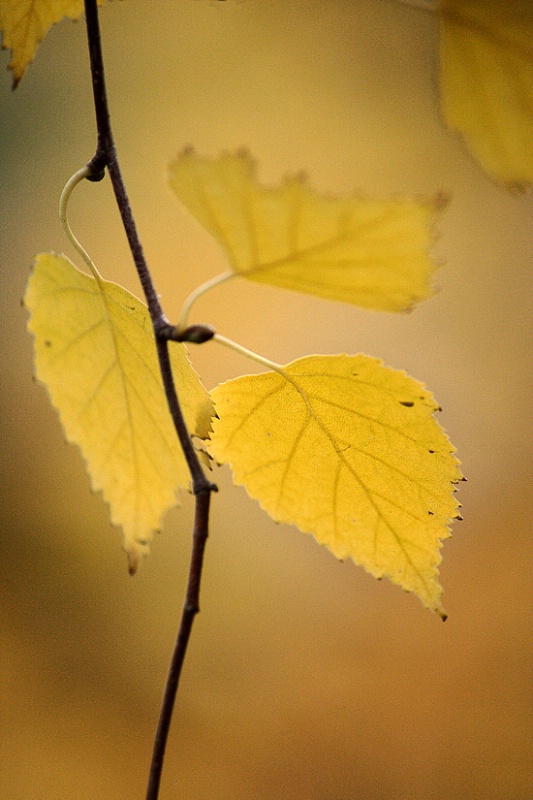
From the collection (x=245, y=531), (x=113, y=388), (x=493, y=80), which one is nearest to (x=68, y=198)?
(x=113, y=388)

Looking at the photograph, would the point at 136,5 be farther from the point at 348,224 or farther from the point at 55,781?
the point at 55,781

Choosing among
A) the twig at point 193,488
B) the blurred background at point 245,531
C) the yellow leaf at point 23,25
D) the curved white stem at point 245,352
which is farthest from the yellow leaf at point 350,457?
the blurred background at point 245,531

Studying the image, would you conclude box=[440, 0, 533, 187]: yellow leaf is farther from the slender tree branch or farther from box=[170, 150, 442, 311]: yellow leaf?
the slender tree branch

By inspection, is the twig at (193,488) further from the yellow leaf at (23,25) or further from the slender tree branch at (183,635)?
the yellow leaf at (23,25)

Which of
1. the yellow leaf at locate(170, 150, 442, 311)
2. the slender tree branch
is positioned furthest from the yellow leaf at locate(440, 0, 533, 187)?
the slender tree branch

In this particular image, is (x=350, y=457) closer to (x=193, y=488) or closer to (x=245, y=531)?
(x=193, y=488)

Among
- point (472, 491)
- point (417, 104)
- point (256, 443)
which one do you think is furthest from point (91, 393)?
point (417, 104)
